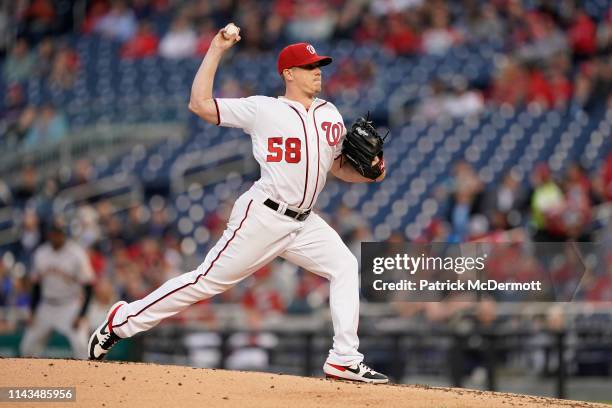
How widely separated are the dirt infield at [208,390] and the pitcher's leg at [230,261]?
0.33 meters

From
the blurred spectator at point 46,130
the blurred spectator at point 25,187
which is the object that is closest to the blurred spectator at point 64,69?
the blurred spectator at point 46,130

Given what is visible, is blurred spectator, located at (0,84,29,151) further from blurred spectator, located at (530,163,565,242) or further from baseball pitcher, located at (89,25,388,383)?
baseball pitcher, located at (89,25,388,383)

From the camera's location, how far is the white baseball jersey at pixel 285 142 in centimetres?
562

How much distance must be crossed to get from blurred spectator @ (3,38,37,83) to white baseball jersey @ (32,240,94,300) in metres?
8.35

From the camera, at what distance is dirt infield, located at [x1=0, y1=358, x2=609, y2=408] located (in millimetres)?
5301

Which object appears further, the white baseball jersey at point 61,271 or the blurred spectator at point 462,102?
the blurred spectator at point 462,102

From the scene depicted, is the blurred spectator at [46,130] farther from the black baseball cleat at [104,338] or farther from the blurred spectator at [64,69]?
the black baseball cleat at [104,338]

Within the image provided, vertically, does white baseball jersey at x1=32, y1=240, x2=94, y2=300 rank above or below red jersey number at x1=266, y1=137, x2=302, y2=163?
above

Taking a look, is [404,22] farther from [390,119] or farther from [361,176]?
[361,176]

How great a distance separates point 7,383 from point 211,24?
1214cm

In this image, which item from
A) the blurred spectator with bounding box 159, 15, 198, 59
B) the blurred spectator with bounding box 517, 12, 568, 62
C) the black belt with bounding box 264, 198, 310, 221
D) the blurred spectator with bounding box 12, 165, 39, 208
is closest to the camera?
the black belt with bounding box 264, 198, 310, 221

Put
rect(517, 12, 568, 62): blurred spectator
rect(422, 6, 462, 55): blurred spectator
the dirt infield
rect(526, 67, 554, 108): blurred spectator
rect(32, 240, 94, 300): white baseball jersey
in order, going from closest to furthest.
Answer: the dirt infield, rect(32, 240, 94, 300): white baseball jersey, rect(526, 67, 554, 108): blurred spectator, rect(517, 12, 568, 62): blurred spectator, rect(422, 6, 462, 55): blurred spectator

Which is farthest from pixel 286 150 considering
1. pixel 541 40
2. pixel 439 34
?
pixel 439 34

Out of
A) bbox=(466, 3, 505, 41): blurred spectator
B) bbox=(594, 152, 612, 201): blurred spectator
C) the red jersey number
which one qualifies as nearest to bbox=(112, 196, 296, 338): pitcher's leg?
the red jersey number
